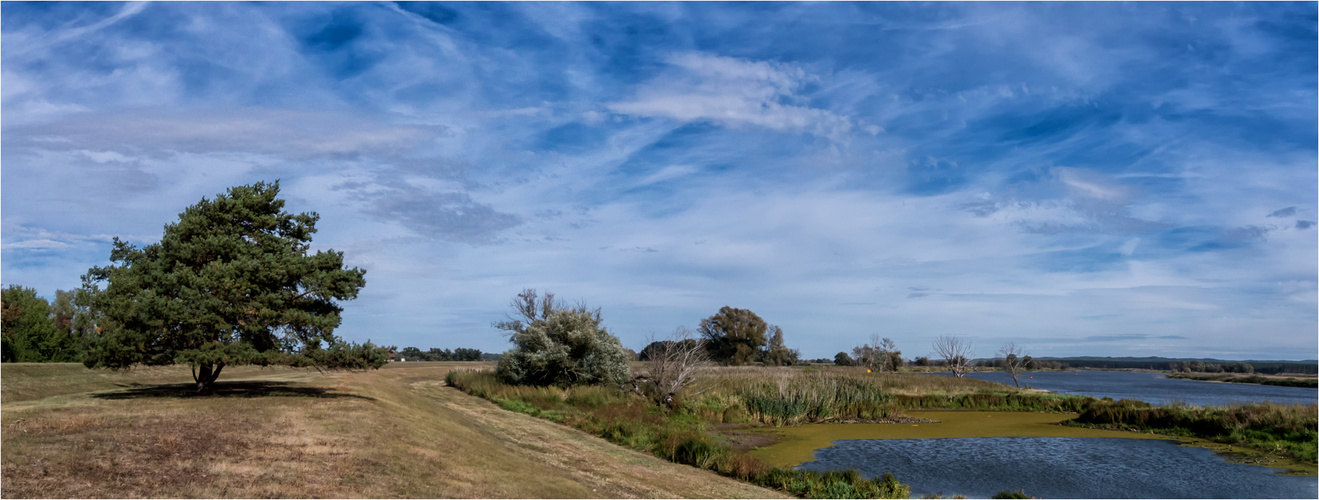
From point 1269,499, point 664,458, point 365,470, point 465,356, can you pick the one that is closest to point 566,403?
point 664,458

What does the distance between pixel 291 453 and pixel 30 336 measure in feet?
169

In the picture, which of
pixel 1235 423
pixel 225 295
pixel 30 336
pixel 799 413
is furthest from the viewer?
pixel 30 336

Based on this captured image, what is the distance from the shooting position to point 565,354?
3816 cm

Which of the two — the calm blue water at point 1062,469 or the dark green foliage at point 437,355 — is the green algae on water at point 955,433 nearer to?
the calm blue water at point 1062,469

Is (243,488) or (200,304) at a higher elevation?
(200,304)

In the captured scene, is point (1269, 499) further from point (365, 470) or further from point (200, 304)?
point (200, 304)

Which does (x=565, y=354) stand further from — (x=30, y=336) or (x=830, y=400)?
(x=30, y=336)

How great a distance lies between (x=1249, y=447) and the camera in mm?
26531

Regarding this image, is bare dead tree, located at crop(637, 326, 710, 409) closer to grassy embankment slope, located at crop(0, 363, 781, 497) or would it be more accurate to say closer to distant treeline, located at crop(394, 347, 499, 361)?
grassy embankment slope, located at crop(0, 363, 781, 497)

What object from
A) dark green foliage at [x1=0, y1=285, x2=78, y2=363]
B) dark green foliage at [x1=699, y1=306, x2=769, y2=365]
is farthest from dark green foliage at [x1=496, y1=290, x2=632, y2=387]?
dark green foliage at [x1=699, y1=306, x2=769, y2=365]

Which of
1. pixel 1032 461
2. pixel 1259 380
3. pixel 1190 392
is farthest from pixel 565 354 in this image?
pixel 1259 380

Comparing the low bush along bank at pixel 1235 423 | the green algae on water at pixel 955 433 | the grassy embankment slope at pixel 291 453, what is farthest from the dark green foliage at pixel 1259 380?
the grassy embankment slope at pixel 291 453

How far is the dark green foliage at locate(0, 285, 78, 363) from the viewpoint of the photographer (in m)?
49.4

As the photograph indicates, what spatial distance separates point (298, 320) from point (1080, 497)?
22.9m
